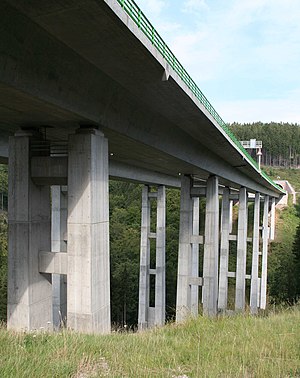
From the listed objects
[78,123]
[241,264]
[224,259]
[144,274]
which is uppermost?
[78,123]

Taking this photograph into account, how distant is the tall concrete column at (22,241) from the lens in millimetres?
10484

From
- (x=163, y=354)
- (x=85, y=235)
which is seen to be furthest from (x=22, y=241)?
(x=163, y=354)

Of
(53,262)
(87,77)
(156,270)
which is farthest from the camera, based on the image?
(156,270)

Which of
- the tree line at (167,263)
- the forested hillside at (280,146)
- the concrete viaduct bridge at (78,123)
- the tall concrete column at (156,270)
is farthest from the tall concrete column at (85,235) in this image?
the forested hillside at (280,146)

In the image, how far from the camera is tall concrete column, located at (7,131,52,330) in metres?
10.5

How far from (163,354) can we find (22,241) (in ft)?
20.5

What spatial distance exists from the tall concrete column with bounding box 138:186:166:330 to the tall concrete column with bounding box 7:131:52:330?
1881 cm

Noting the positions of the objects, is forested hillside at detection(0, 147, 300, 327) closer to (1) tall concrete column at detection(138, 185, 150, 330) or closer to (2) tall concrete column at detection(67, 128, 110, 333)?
(1) tall concrete column at detection(138, 185, 150, 330)

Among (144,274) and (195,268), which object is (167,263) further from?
(195,268)

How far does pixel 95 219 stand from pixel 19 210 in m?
2.47

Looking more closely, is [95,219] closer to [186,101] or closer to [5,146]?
[186,101]

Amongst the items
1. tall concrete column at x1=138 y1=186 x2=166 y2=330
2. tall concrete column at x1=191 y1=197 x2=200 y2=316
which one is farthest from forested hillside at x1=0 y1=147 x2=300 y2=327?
tall concrete column at x1=191 y1=197 x2=200 y2=316

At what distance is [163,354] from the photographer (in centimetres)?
589

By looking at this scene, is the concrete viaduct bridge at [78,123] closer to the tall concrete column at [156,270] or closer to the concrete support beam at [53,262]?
the concrete support beam at [53,262]
